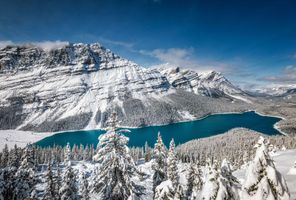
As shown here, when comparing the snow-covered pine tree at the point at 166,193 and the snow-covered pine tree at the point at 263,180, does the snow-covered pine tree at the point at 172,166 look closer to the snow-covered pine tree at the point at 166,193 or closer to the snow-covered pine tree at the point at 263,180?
the snow-covered pine tree at the point at 166,193

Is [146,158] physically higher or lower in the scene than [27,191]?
lower

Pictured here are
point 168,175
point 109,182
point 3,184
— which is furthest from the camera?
point 168,175

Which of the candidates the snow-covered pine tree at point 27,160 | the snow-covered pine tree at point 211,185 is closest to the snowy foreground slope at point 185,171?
the snow-covered pine tree at point 211,185

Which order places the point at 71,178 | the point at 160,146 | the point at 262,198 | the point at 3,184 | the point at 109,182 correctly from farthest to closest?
the point at 160,146 < the point at 71,178 < the point at 3,184 < the point at 109,182 < the point at 262,198

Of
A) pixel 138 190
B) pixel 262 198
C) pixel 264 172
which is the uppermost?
pixel 264 172

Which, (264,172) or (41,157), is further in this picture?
(41,157)

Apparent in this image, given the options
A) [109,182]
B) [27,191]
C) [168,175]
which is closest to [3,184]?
[27,191]

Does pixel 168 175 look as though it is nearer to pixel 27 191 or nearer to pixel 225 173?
pixel 27 191
